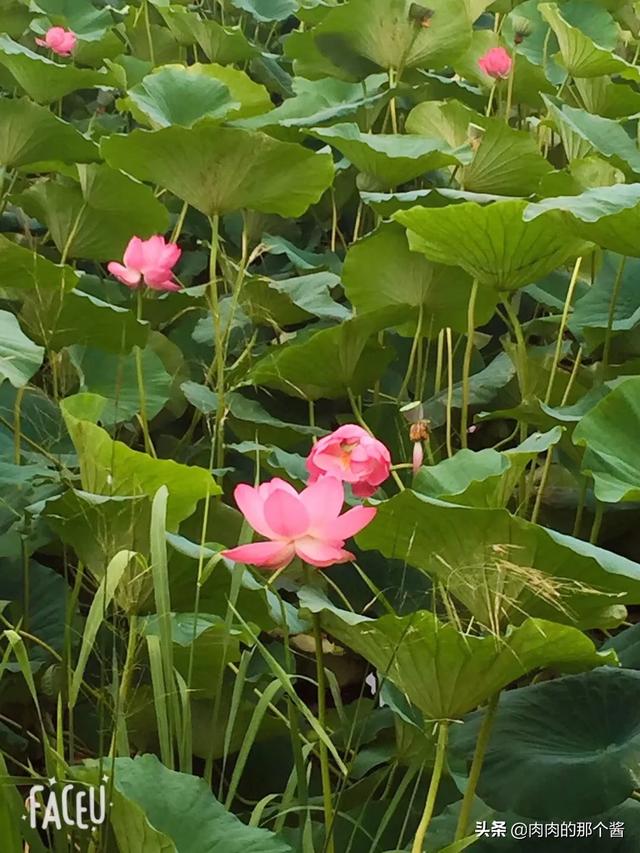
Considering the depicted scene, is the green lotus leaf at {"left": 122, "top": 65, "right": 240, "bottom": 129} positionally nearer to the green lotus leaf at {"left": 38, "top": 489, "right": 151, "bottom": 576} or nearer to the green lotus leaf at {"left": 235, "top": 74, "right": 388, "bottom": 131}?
the green lotus leaf at {"left": 235, "top": 74, "right": 388, "bottom": 131}

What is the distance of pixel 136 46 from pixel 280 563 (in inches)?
74.5

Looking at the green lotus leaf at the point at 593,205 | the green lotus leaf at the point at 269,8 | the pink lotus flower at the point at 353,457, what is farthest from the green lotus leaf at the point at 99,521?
the green lotus leaf at the point at 269,8

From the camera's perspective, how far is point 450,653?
0.66 meters

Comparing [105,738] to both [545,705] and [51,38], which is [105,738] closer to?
[545,705]

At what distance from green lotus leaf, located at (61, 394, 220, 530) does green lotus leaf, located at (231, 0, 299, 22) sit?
1.74 metres

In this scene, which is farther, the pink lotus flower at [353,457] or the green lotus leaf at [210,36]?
the green lotus leaf at [210,36]

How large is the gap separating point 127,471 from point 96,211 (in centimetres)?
66

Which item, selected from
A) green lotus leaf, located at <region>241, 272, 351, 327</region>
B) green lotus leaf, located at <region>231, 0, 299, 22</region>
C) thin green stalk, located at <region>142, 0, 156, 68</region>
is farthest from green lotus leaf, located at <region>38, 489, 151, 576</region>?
green lotus leaf, located at <region>231, 0, 299, 22</region>

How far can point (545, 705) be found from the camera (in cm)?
82

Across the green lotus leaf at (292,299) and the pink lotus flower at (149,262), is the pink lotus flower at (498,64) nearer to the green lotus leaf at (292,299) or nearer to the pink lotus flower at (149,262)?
the green lotus leaf at (292,299)

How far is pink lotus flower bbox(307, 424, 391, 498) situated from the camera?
74cm

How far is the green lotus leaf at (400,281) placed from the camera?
4.03ft

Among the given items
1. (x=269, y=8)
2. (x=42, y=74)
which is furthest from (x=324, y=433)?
(x=269, y=8)

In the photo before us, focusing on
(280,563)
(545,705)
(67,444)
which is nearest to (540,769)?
(545,705)
